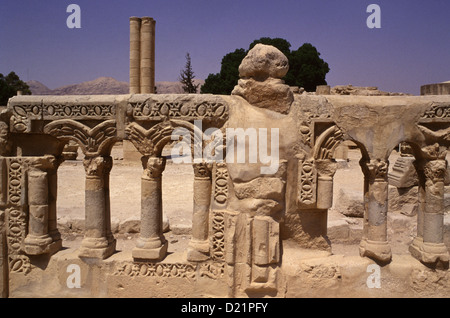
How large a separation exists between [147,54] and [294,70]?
77.1 ft

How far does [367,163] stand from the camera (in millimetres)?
4074

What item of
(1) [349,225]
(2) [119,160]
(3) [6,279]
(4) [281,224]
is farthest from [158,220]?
(2) [119,160]

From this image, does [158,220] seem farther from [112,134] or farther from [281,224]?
[281,224]

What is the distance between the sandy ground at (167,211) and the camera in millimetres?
7211

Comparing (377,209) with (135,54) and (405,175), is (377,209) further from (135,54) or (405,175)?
(135,54)

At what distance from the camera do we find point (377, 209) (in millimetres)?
4055

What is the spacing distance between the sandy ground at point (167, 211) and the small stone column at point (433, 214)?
2688 mm

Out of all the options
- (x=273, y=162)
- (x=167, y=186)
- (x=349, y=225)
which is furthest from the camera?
(x=167, y=186)

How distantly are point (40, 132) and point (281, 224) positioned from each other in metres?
3.20

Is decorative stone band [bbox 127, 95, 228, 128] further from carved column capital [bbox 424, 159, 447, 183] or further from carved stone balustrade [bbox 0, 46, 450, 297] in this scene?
carved column capital [bbox 424, 159, 447, 183]

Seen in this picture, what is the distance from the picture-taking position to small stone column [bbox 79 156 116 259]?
13.8 ft

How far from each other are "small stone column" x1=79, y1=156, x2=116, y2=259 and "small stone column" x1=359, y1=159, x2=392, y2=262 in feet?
10.6

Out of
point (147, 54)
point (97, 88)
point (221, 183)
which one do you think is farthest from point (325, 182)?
point (97, 88)

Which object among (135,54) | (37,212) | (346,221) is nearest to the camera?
(37,212)
